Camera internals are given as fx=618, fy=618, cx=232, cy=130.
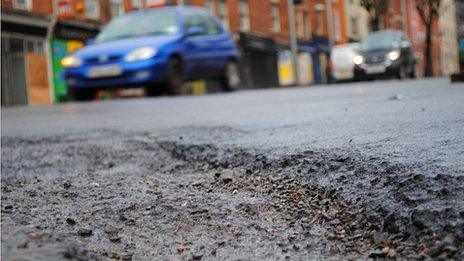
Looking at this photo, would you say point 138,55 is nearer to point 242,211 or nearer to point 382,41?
point 242,211

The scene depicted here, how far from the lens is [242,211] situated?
1867mm

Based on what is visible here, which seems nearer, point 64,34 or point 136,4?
point 64,34

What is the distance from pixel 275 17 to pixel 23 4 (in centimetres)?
1747

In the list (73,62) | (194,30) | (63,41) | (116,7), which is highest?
(116,7)

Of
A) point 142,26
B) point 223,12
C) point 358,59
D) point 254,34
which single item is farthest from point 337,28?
point 142,26

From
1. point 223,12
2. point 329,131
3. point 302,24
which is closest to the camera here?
point 329,131

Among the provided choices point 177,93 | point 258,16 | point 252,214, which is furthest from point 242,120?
point 258,16

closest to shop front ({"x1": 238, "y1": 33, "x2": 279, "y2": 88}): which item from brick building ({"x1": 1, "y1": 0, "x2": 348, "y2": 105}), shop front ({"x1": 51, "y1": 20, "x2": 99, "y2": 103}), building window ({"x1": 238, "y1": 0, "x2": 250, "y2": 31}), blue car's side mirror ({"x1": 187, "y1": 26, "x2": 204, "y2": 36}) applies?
brick building ({"x1": 1, "y1": 0, "x2": 348, "y2": 105})

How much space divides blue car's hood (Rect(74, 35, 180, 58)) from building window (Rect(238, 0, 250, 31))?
22392 mm

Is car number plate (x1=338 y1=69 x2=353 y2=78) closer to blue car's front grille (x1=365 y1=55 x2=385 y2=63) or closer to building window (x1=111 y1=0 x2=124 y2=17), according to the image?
blue car's front grille (x1=365 y1=55 x2=385 y2=63)

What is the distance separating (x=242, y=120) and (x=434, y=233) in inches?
123

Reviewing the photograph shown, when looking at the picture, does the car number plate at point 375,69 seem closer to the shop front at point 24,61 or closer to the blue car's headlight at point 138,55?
the blue car's headlight at point 138,55

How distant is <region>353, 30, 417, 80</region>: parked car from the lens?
59.4ft

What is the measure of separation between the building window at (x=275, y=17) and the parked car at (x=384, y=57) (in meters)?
16.7
